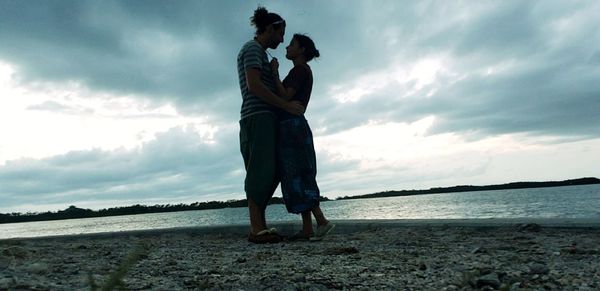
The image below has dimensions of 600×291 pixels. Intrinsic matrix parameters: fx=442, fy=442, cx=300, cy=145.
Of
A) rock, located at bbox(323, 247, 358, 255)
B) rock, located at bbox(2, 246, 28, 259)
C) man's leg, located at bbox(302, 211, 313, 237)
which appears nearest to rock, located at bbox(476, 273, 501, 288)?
rock, located at bbox(323, 247, 358, 255)

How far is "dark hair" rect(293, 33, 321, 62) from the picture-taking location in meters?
4.89

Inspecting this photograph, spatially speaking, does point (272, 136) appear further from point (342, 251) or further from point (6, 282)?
point (6, 282)

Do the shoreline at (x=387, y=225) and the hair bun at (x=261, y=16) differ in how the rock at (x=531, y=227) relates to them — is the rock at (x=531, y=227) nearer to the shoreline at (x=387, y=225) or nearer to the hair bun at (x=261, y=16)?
the shoreline at (x=387, y=225)

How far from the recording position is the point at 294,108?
4.57 m

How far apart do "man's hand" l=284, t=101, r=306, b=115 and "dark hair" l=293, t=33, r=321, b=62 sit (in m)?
0.62

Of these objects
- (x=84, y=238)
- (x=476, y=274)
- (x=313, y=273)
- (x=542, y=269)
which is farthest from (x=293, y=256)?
(x=84, y=238)

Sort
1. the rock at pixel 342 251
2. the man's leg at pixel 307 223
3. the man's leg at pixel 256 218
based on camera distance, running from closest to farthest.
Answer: the rock at pixel 342 251
the man's leg at pixel 256 218
the man's leg at pixel 307 223

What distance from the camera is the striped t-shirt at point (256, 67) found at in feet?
14.7

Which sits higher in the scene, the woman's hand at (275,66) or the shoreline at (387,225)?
the woman's hand at (275,66)

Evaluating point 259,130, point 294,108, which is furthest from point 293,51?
point 259,130

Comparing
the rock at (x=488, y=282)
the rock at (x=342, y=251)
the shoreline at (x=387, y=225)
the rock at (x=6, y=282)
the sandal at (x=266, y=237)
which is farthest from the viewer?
the sandal at (x=266, y=237)

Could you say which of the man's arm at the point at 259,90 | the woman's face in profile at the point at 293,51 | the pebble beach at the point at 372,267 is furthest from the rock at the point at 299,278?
the woman's face in profile at the point at 293,51

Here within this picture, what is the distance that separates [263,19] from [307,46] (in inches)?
22.1

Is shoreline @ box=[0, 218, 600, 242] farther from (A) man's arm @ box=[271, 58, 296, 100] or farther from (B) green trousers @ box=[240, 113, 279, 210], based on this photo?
(A) man's arm @ box=[271, 58, 296, 100]
